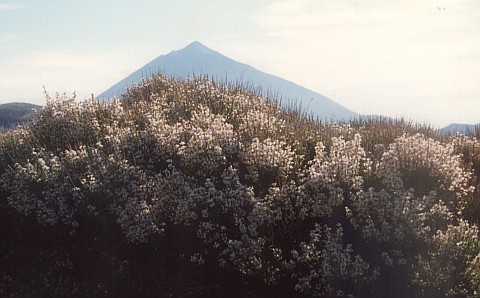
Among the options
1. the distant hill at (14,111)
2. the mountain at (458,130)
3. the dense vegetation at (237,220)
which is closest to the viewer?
the dense vegetation at (237,220)

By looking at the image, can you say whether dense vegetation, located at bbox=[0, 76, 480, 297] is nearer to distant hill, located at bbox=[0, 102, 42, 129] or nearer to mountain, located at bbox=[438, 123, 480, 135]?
mountain, located at bbox=[438, 123, 480, 135]

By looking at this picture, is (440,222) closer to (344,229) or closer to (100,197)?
(344,229)

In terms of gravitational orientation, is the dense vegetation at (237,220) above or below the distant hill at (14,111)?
above

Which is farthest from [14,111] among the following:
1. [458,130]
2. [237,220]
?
[237,220]

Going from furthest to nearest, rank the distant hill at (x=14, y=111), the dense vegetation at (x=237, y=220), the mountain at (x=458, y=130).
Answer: the distant hill at (x=14, y=111) → the mountain at (x=458, y=130) → the dense vegetation at (x=237, y=220)

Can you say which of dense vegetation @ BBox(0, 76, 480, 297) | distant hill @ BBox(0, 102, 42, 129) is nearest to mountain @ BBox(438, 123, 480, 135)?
dense vegetation @ BBox(0, 76, 480, 297)

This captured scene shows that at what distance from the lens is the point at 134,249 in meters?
7.46

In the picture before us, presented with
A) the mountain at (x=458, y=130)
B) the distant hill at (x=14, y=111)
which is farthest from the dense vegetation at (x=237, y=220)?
the distant hill at (x=14, y=111)

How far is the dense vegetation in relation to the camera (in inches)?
255

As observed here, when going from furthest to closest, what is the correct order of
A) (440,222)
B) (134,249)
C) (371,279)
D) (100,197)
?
(100,197) < (134,249) < (440,222) < (371,279)

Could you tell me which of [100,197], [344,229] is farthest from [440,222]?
[100,197]

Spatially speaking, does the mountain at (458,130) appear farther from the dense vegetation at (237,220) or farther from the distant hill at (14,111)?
the distant hill at (14,111)

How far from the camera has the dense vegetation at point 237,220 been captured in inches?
255

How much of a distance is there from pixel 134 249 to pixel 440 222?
4000 millimetres
